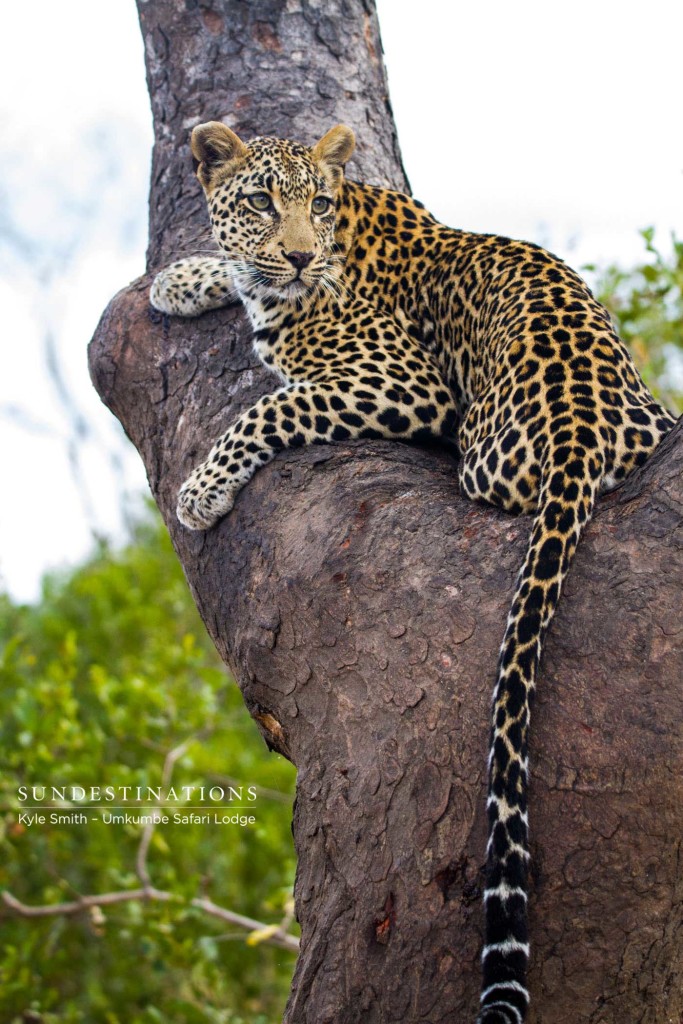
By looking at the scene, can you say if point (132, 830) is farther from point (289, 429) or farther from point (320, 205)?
point (320, 205)

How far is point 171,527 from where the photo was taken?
466 centimetres

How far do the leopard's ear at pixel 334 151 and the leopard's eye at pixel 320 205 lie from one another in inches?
6.2

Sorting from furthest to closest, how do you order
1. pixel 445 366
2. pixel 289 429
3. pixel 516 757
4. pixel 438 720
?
pixel 445 366, pixel 289 429, pixel 438 720, pixel 516 757

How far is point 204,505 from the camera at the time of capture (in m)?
4.30

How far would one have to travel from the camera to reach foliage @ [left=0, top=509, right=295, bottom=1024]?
21.8 feet

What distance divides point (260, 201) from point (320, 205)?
0.31 metres

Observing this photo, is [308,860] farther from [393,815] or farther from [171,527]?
[171,527]

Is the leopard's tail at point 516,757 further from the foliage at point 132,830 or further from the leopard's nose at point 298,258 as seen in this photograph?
the foliage at point 132,830

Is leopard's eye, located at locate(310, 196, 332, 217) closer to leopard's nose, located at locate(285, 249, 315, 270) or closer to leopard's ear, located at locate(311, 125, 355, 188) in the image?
leopard's ear, located at locate(311, 125, 355, 188)

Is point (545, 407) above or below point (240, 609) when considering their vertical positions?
above

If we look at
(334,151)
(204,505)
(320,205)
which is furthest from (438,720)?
(334,151)

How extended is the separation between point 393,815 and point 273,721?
0.88 m

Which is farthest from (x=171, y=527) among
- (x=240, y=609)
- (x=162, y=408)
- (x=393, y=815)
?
(x=393, y=815)

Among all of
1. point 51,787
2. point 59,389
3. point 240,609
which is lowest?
point 51,787
